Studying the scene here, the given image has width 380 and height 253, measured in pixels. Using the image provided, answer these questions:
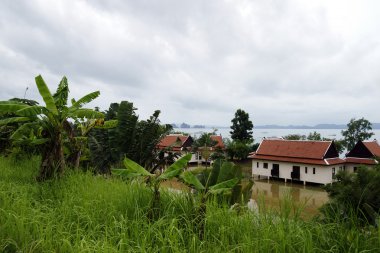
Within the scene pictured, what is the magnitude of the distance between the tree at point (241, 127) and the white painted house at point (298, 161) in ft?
25.6

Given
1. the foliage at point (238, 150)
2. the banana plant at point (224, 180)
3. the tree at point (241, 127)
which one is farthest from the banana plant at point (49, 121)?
the tree at point (241, 127)

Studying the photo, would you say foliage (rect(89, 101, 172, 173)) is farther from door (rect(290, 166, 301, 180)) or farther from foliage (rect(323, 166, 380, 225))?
door (rect(290, 166, 301, 180))

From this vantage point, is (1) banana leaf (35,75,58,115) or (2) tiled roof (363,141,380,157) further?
(2) tiled roof (363,141,380,157)

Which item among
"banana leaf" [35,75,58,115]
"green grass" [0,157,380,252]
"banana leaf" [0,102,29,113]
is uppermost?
"banana leaf" [35,75,58,115]

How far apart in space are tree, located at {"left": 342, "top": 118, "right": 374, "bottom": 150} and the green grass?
121ft

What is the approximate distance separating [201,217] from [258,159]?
25.4 meters

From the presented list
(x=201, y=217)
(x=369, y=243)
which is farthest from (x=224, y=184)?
(x=369, y=243)

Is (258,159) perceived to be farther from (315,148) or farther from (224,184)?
(224,184)

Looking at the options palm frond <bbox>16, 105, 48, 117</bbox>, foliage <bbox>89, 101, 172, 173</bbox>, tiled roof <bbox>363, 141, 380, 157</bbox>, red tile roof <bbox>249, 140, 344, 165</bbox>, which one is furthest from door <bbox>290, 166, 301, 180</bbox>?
palm frond <bbox>16, 105, 48, 117</bbox>

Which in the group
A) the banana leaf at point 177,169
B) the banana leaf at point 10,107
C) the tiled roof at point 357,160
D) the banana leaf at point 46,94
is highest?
the banana leaf at point 46,94

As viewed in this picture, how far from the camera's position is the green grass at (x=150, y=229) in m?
2.89

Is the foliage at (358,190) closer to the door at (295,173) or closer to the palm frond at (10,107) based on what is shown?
the palm frond at (10,107)

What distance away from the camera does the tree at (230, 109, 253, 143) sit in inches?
1440

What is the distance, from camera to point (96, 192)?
16.3ft
